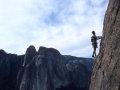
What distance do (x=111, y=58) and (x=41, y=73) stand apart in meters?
55.8

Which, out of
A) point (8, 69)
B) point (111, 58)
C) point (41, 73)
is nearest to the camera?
point (111, 58)

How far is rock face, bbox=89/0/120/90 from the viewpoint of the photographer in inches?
618

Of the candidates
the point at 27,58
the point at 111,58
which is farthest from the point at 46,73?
the point at 111,58

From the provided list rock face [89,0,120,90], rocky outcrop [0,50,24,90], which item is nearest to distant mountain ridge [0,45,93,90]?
rocky outcrop [0,50,24,90]

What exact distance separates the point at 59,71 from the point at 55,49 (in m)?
8.72

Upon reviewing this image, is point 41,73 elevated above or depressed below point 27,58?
below

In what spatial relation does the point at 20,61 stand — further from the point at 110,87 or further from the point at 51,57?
the point at 110,87

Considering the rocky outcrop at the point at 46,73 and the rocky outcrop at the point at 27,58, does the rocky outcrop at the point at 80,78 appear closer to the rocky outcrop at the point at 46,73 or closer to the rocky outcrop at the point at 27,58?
the rocky outcrop at the point at 46,73

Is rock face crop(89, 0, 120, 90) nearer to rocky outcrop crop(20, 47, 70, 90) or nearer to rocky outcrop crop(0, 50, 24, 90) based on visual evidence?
rocky outcrop crop(20, 47, 70, 90)

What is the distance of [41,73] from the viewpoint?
70.8 metres

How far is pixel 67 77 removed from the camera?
7869cm

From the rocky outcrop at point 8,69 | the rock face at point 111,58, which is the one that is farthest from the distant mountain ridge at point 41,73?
the rock face at point 111,58

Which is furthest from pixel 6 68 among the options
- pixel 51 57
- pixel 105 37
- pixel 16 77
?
pixel 105 37

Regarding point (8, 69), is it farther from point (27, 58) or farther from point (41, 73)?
point (41, 73)
